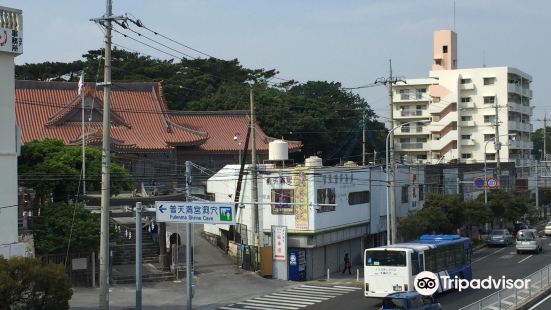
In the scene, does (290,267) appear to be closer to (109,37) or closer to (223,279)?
(223,279)

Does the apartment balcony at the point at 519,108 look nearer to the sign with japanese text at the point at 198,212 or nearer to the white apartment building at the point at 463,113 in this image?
the white apartment building at the point at 463,113

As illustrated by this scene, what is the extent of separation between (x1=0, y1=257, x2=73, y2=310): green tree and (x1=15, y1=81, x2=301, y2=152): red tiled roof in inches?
1269

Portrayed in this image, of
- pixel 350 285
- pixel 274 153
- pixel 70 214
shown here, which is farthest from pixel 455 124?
pixel 70 214

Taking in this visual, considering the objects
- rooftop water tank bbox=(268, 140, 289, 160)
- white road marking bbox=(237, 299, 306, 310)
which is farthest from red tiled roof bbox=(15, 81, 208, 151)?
white road marking bbox=(237, 299, 306, 310)

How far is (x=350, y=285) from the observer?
38812mm

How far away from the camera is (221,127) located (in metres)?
68.6

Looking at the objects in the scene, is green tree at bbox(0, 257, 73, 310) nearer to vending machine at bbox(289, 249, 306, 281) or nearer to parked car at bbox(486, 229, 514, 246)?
vending machine at bbox(289, 249, 306, 281)

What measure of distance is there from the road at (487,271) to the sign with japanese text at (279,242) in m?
6.01

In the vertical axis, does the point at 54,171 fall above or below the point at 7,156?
below

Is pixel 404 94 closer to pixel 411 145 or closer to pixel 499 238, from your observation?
pixel 411 145

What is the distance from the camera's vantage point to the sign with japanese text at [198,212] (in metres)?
25.1

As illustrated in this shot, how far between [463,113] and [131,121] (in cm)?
5254

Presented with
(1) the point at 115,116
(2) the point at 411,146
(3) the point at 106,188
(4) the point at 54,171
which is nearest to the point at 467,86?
(2) the point at 411,146

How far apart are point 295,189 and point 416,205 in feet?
61.1
